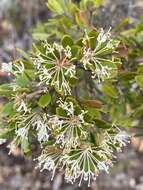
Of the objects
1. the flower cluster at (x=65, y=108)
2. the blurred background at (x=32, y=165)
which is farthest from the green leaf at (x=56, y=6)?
the blurred background at (x=32, y=165)

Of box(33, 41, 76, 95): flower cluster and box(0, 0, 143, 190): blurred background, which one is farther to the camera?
box(0, 0, 143, 190): blurred background

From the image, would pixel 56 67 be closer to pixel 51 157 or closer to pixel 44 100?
pixel 44 100

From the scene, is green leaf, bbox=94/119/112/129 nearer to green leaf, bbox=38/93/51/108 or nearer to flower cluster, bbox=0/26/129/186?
flower cluster, bbox=0/26/129/186

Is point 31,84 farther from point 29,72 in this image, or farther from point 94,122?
point 94,122

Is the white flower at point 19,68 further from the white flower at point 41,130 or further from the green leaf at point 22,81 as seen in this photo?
the white flower at point 41,130

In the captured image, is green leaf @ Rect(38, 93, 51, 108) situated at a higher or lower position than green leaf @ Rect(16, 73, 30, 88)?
lower

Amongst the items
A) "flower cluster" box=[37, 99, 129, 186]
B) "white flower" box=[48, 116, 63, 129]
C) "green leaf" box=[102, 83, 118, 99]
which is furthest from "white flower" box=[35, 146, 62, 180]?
"green leaf" box=[102, 83, 118, 99]
